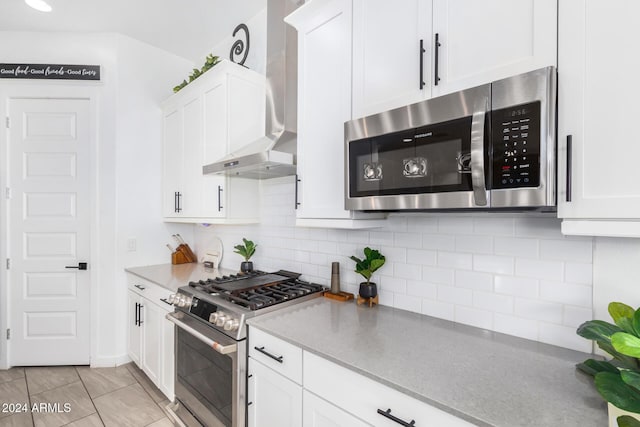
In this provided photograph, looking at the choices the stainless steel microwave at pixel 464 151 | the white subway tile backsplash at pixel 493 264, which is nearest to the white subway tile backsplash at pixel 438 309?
the white subway tile backsplash at pixel 493 264

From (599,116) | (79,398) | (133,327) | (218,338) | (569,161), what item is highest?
(599,116)

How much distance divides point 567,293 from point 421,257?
60 cm

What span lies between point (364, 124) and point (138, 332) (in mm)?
2676

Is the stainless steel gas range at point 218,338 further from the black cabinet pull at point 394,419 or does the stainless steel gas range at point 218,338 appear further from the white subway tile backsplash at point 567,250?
the white subway tile backsplash at point 567,250

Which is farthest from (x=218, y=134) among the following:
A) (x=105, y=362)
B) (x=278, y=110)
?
(x=105, y=362)

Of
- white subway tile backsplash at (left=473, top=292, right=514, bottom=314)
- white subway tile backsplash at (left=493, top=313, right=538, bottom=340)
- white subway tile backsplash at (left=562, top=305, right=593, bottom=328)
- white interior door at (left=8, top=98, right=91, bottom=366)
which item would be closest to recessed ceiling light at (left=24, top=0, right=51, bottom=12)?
white interior door at (left=8, top=98, right=91, bottom=366)

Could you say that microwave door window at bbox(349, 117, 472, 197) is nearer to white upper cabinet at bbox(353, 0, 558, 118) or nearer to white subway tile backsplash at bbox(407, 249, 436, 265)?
white upper cabinet at bbox(353, 0, 558, 118)

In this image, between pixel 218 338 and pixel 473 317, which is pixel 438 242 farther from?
pixel 218 338

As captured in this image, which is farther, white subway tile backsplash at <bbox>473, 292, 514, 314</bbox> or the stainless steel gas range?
the stainless steel gas range

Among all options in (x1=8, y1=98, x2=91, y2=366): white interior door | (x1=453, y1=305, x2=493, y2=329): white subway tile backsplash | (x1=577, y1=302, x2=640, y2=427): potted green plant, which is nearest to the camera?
(x1=577, y1=302, x2=640, y2=427): potted green plant

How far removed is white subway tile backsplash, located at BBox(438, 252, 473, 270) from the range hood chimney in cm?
100

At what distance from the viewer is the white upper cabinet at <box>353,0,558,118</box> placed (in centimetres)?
98

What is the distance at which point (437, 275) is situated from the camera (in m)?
1.56

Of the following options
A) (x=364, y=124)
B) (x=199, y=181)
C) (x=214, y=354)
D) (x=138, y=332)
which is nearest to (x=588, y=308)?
(x=364, y=124)
